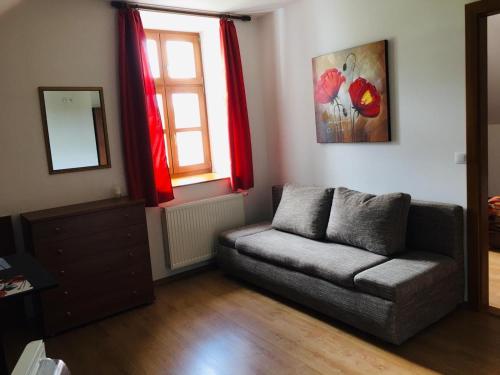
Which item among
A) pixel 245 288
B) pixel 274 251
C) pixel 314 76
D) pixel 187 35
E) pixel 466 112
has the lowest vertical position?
pixel 245 288

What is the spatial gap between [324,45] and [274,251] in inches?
72.5

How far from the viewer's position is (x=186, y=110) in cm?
434

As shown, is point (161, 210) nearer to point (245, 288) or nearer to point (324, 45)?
point (245, 288)

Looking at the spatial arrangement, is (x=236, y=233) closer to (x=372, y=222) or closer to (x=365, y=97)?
(x=372, y=222)

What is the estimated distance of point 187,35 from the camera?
4.34m

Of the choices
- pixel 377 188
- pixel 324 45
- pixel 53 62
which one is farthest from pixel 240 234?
pixel 53 62

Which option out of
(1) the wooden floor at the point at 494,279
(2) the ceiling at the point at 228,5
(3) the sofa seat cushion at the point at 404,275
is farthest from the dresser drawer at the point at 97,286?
(1) the wooden floor at the point at 494,279

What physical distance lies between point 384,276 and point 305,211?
113 cm

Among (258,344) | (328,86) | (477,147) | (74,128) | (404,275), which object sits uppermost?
(328,86)

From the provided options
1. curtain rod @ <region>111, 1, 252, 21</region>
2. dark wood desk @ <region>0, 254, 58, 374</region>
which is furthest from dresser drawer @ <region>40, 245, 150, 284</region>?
curtain rod @ <region>111, 1, 252, 21</region>

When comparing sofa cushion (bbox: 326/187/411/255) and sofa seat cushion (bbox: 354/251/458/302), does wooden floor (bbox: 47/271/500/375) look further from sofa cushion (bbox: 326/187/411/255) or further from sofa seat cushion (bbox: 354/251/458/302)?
sofa cushion (bbox: 326/187/411/255)

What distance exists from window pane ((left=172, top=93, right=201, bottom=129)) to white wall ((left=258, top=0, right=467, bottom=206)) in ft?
2.73

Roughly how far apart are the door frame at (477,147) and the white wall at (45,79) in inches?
106

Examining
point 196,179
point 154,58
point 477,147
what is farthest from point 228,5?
point 477,147
